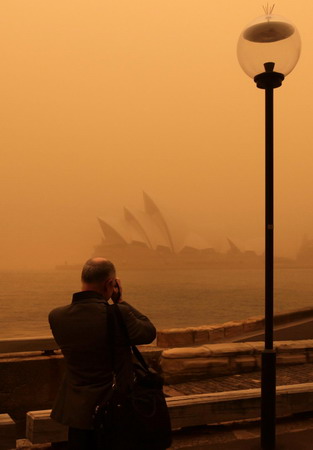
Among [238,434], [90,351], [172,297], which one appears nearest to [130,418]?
[90,351]

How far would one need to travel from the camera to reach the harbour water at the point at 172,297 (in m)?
78.4

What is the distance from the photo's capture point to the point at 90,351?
2.79 meters

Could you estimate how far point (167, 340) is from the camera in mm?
7406

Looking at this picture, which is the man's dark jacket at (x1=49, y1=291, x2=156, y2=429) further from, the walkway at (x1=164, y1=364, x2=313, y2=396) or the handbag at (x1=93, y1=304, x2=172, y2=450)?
the walkway at (x1=164, y1=364, x2=313, y2=396)

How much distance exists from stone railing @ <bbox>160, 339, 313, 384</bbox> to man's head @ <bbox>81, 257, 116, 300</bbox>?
11.5 ft

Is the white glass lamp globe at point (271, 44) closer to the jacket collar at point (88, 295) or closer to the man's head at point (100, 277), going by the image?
the man's head at point (100, 277)

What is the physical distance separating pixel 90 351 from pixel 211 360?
3690mm

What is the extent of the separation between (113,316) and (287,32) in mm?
2972

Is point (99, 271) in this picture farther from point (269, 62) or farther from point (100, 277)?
point (269, 62)

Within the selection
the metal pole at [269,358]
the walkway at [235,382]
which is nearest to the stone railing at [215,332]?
the walkway at [235,382]

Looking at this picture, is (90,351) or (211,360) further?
(211,360)

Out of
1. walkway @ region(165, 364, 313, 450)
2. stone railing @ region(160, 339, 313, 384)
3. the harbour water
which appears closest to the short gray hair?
walkway @ region(165, 364, 313, 450)

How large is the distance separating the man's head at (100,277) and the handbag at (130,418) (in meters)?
0.12

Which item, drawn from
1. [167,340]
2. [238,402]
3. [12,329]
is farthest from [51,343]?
[12,329]
